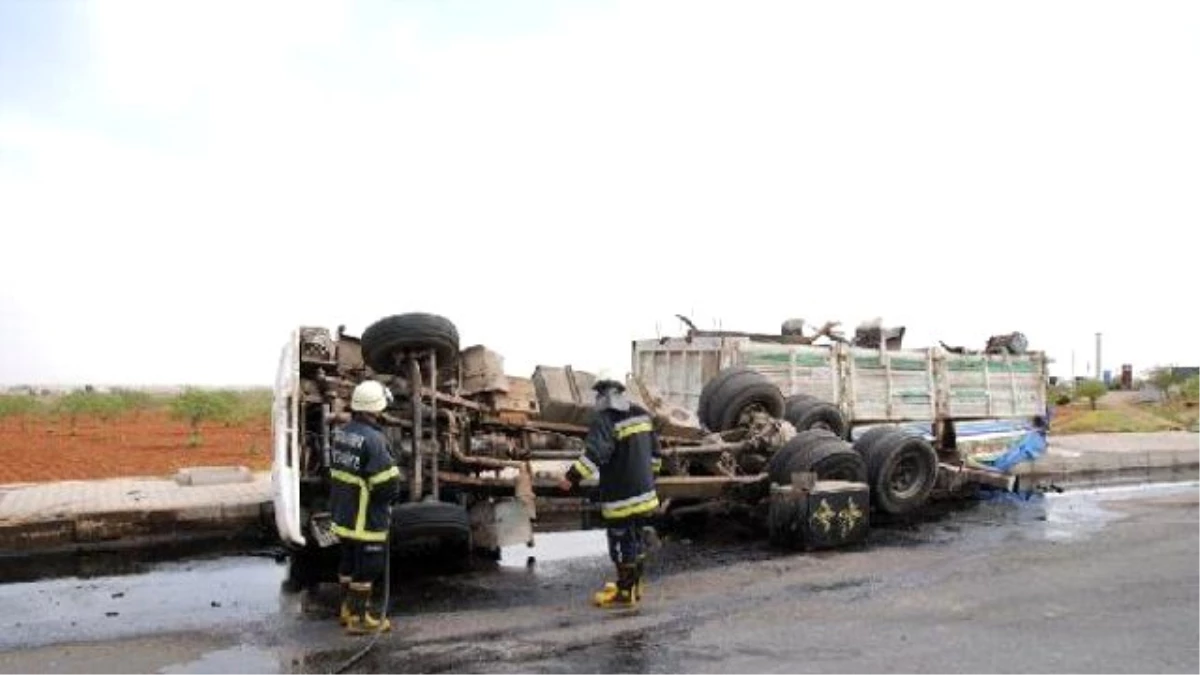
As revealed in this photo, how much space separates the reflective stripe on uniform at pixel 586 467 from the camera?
682 centimetres

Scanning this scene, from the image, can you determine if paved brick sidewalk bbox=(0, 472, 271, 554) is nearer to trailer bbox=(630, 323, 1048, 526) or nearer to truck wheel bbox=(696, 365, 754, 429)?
trailer bbox=(630, 323, 1048, 526)

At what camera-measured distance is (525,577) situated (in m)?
8.13

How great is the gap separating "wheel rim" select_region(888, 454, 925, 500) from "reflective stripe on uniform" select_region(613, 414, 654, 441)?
445 centimetres

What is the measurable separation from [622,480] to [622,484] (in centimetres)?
3

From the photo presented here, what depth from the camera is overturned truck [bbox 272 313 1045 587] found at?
7270 mm

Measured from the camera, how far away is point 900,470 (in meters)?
10.7

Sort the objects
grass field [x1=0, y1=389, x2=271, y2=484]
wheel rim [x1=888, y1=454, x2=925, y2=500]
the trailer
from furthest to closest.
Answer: grass field [x1=0, y1=389, x2=271, y2=484] → wheel rim [x1=888, y1=454, x2=925, y2=500] → the trailer

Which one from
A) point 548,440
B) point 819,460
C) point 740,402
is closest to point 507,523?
point 548,440

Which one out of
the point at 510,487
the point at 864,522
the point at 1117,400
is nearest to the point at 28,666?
the point at 510,487

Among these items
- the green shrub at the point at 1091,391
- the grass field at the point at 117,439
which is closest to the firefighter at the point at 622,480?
the grass field at the point at 117,439

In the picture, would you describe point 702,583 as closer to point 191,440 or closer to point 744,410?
point 744,410

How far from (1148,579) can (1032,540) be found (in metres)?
2.05

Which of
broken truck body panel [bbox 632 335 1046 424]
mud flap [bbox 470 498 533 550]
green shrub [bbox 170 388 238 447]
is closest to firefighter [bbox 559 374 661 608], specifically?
mud flap [bbox 470 498 533 550]

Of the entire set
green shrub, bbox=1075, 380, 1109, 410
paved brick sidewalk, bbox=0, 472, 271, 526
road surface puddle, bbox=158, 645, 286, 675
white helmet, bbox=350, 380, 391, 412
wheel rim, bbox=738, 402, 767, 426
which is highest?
white helmet, bbox=350, 380, 391, 412
